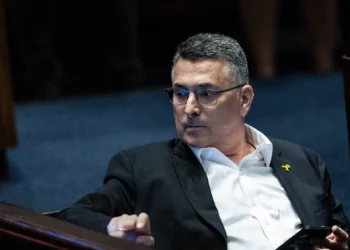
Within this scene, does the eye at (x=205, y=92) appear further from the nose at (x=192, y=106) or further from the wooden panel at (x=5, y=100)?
the wooden panel at (x=5, y=100)

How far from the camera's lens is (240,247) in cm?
226

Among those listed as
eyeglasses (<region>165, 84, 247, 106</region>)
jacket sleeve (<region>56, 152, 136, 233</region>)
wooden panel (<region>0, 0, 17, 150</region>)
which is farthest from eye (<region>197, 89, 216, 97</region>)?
wooden panel (<region>0, 0, 17, 150</region>)

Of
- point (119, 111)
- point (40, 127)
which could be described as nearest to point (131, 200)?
point (40, 127)

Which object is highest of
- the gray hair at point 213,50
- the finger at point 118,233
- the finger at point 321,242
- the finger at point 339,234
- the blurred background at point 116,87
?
the gray hair at point 213,50

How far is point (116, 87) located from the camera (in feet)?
17.7

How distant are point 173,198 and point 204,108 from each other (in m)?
0.27

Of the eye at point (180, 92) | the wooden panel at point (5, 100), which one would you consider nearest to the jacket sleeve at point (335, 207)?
the eye at point (180, 92)

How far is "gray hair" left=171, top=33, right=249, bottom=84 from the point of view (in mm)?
2387

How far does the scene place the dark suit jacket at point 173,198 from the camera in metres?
2.23

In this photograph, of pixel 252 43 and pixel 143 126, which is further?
pixel 252 43

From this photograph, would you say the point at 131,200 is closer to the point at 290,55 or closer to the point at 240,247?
the point at 240,247

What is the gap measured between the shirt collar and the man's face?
0.02 m

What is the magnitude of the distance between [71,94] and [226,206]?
308 centimetres

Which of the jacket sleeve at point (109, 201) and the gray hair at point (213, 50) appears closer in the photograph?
the jacket sleeve at point (109, 201)
